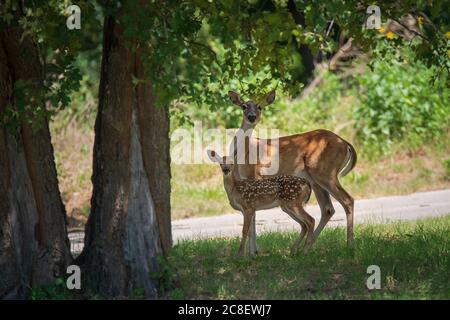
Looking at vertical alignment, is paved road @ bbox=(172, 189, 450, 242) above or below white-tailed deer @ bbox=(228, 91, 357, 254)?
below

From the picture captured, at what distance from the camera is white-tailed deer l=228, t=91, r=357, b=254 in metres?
11.9

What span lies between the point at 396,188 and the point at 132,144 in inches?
367

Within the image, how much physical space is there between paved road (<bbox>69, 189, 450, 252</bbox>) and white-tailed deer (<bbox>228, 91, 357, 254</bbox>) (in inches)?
55.0

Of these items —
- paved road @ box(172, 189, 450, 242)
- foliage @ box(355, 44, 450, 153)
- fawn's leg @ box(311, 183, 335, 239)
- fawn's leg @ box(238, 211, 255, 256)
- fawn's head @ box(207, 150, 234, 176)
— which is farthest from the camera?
foliage @ box(355, 44, 450, 153)

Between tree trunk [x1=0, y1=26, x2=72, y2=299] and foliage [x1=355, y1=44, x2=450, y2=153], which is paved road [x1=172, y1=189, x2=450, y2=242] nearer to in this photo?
foliage [x1=355, y1=44, x2=450, y2=153]

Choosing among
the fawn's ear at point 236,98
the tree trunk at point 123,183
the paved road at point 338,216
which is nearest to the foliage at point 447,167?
the paved road at point 338,216

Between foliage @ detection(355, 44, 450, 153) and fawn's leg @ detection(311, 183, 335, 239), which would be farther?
foliage @ detection(355, 44, 450, 153)

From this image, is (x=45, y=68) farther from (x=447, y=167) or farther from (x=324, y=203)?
(x=447, y=167)

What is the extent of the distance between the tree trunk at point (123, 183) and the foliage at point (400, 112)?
10.4 m

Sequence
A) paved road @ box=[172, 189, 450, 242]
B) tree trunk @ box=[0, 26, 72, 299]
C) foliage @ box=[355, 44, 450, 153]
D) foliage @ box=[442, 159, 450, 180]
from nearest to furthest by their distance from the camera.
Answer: tree trunk @ box=[0, 26, 72, 299]
paved road @ box=[172, 189, 450, 242]
foliage @ box=[442, 159, 450, 180]
foliage @ box=[355, 44, 450, 153]

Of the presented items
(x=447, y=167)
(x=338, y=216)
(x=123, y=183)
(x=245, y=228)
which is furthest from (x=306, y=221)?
(x=447, y=167)

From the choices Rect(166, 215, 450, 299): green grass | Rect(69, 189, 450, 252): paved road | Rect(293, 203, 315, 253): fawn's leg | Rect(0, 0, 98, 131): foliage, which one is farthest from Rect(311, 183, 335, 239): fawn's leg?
Rect(0, 0, 98, 131): foliage

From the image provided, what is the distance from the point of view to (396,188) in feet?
56.2
